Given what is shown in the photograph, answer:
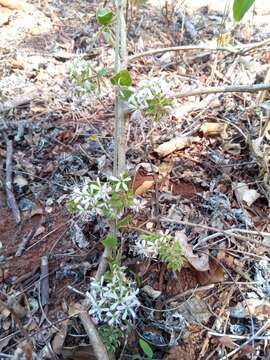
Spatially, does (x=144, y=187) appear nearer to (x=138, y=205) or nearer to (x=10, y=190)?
(x=138, y=205)

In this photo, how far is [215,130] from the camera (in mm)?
2047

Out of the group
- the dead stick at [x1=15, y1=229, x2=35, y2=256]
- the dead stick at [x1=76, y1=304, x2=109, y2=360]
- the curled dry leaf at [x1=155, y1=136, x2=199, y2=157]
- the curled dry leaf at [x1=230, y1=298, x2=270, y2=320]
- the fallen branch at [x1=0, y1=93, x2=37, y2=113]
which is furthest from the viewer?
the fallen branch at [x1=0, y1=93, x2=37, y2=113]

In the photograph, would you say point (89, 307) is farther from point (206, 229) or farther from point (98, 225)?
point (206, 229)

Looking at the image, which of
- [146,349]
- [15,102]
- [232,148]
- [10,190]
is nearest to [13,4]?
[15,102]

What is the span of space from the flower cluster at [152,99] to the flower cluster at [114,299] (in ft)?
1.46

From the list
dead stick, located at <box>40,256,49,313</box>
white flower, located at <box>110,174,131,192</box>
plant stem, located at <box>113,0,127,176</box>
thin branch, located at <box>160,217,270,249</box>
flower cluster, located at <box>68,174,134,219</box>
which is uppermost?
plant stem, located at <box>113,0,127,176</box>

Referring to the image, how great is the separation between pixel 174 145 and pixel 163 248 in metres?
0.69

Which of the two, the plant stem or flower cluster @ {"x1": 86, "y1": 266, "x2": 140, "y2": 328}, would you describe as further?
the plant stem

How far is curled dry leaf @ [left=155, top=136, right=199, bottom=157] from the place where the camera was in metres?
1.94

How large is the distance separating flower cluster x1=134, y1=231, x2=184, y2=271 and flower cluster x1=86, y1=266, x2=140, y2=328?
0.37 feet

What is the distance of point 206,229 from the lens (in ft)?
5.33

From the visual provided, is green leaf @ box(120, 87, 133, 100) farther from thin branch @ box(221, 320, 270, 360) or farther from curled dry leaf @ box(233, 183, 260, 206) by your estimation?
thin branch @ box(221, 320, 270, 360)

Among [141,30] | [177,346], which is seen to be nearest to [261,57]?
[141,30]

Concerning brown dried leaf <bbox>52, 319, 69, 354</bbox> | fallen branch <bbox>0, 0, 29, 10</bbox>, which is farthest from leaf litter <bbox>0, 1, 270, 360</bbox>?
fallen branch <bbox>0, 0, 29, 10</bbox>
